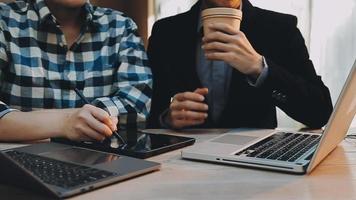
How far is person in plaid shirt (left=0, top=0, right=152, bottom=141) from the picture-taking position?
1.18 meters

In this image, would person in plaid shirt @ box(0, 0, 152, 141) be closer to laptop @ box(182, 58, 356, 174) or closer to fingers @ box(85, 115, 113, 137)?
fingers @ box(85, 115, 113, 137)

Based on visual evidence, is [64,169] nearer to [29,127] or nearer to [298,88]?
[29,127]

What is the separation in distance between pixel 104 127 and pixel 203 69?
0.60 meters

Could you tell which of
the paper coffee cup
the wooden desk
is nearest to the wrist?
the paper coffee cup

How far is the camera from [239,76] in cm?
135

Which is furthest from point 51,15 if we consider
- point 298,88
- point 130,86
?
point 298,88

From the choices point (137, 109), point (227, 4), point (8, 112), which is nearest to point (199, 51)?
point (227, 4)

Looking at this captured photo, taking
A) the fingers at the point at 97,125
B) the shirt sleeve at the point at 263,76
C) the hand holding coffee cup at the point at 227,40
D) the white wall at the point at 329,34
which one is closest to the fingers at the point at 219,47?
the hand holding coffee cup at the point at 227,40

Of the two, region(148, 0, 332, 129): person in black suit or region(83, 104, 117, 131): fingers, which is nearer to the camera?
region(83, 104, 117, 131): fingers

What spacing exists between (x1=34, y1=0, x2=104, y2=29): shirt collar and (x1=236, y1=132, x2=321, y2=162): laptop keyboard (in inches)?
26.1

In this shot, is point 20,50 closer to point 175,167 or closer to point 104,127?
point 104,127

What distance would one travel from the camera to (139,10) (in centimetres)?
260

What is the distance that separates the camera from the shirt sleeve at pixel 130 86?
1.15m

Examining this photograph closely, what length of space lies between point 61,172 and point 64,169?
0.7 inches
